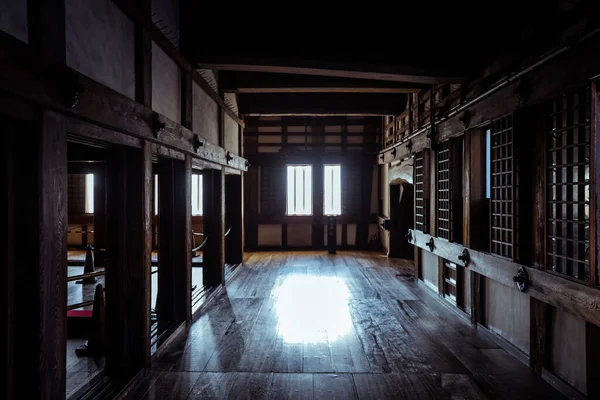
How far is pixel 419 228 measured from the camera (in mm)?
7254

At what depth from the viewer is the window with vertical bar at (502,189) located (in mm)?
4082

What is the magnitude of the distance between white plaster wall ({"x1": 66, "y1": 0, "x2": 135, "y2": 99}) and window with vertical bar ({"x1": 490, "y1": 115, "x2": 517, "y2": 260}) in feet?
11.6

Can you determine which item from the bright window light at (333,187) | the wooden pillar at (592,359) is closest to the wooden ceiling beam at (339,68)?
the wooden pillar at (592,359)

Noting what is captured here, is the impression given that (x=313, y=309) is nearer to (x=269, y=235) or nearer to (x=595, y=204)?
(x=595, y=204)

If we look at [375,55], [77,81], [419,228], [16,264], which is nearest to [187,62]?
[375,55]

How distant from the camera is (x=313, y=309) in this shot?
5.63m

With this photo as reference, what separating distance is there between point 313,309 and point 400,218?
5.04 m

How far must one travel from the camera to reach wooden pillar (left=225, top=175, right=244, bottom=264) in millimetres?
8883

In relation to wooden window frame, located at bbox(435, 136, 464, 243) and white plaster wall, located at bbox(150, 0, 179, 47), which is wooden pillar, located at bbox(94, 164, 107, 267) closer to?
white plaster wall, located at bbox(150, 0, 179, 47)

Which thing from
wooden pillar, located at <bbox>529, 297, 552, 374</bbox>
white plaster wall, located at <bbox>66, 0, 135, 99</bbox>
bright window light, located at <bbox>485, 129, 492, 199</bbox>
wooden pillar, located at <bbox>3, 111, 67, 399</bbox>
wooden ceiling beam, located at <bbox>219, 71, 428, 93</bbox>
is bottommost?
wooden pillar, located at <bbox>529, 297, 552, 374</bbox>

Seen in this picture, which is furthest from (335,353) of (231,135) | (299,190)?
(299,190)

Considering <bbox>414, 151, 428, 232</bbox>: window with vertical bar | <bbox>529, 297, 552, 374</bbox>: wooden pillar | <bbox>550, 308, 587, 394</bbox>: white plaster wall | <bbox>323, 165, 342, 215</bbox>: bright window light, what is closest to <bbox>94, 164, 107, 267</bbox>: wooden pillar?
<bbox>323, 165, 342, 215</bbox>: bright window light

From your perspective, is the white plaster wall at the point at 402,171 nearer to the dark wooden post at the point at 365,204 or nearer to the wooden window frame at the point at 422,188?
the wooden window frame at the point at 422,188

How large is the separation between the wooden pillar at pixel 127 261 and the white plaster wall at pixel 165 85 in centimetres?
71
